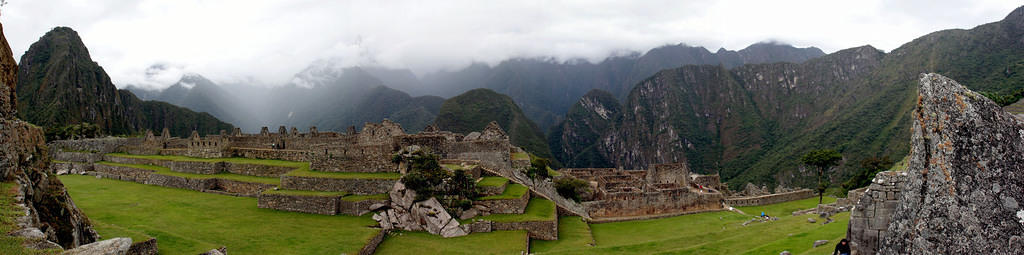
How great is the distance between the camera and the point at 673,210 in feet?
92.1

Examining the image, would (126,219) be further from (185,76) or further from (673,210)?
(185,76)

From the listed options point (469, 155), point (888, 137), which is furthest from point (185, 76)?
point (888, 137)

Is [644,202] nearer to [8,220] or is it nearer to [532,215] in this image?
[532,215]

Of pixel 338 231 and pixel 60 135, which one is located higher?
pixel 60 135

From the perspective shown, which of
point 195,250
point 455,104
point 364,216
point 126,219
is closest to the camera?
point 195,250

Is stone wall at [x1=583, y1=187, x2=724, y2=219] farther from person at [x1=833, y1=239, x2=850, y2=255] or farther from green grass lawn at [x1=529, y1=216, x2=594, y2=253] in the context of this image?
person at [x1=833, y1=239, x2=850, y2=255]

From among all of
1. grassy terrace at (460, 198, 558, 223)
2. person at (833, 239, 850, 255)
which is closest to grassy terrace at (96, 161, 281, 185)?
grassy terrace at (460, 198, 558, 223)

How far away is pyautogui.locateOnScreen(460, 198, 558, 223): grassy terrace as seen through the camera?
60.8 feet

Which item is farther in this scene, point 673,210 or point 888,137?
point 888,137

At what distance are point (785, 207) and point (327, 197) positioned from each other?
28.4 meters

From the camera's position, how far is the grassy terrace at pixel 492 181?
68.3ft

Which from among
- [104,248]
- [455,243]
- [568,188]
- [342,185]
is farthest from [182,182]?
[104,248]

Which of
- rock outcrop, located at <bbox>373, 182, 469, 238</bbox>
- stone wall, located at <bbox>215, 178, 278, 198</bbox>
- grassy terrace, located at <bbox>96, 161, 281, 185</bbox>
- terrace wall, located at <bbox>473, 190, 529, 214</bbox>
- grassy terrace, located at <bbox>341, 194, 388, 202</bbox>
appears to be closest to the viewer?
rock outcrop, located at <bbox>373, 182, 469, 238</bbox>

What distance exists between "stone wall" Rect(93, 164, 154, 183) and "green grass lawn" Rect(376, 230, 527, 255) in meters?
18.2
